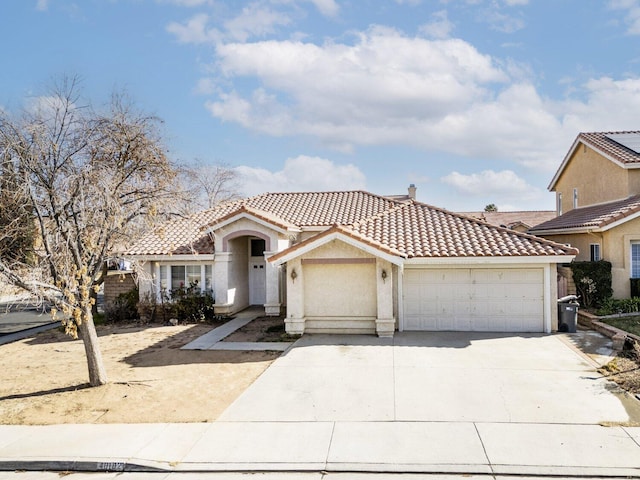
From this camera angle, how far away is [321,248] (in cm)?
1473

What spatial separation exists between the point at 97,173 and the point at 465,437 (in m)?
9.14

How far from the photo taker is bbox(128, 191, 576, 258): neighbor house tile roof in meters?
14.7

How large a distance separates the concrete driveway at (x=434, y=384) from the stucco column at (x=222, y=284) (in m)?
5.89

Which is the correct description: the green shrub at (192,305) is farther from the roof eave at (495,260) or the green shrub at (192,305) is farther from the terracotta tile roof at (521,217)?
the terracotta tile roof at (521,217)

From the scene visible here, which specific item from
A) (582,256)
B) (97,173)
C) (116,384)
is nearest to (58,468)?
(116,384)

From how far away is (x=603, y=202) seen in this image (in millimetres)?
23547

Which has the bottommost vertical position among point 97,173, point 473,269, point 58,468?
point 58,468

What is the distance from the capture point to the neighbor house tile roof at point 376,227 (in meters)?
14.7

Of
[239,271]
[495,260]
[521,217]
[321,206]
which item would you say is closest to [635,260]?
[495,260]

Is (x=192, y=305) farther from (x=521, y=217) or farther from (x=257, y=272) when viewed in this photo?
(x=521, y=217)

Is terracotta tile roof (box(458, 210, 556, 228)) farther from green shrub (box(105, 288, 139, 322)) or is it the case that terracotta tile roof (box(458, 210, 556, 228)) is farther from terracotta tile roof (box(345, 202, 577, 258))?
green shrub (box(105, 288, 139, 322))

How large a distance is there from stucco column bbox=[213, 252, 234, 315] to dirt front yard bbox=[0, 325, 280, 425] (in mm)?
2768

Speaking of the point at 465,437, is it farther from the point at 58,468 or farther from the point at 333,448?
the point at 58,468

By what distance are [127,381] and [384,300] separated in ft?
24.6
